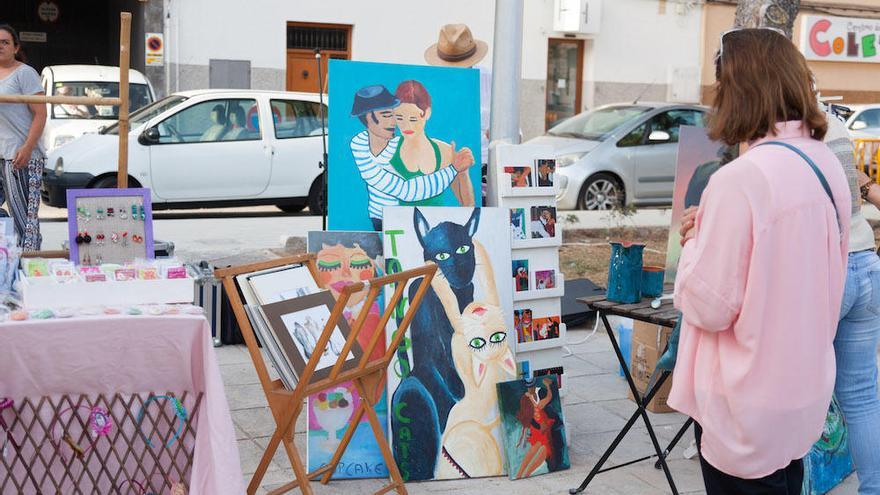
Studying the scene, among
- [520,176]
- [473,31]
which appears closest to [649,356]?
[520,176]

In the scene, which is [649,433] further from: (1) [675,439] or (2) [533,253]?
(2) [533,253]

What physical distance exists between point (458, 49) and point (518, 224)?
200cm

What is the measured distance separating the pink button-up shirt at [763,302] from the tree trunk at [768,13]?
6348 millimetres

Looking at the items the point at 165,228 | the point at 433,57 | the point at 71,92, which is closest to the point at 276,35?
the point at 71,92

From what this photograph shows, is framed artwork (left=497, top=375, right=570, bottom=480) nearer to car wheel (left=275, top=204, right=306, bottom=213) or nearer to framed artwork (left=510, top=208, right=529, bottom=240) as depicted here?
framed artwork (left=510, top=208, right=529, bottom=240)

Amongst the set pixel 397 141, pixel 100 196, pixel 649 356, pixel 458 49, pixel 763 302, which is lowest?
pixel 649 356

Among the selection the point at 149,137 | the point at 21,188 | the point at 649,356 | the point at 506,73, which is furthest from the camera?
the point at 149,137

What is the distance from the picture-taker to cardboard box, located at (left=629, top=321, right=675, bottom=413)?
491 cm

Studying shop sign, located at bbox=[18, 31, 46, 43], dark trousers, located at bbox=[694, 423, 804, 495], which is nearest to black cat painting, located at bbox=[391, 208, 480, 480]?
dark trousers, located at bbox=[694, 423, 804, 495]

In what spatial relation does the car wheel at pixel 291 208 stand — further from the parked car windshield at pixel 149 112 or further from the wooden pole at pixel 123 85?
the wooden pole at pixel 123 85

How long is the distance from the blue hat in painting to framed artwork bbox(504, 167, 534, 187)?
583 mm

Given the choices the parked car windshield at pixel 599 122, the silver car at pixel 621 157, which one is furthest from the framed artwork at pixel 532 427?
the parked car windshield at pixel 599 122

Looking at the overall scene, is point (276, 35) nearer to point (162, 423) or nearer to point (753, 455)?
point (162, 423)

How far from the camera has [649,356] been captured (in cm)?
504
